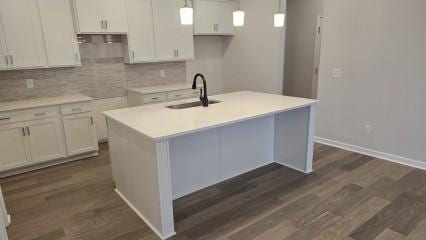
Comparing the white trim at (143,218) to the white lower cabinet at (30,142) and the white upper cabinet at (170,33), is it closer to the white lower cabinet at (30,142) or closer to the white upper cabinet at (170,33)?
the white lower cabinet at (30,142)

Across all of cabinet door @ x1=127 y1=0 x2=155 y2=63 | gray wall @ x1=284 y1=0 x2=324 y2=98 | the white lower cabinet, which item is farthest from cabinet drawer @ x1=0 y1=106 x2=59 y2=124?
gray wall @ x1=284 y1=0 x2=324 y2=98

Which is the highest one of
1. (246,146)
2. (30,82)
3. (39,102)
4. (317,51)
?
(317,51)

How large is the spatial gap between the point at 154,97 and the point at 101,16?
1.38 meters

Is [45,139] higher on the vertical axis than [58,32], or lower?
lower

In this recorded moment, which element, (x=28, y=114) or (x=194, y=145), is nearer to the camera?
(x=194, y=145)

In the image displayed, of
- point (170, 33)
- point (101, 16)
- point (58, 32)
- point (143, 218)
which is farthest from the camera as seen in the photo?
point (170, 33)

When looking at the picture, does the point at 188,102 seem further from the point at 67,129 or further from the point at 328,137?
the point at 328,137

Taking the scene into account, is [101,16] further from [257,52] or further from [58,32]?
[257,52]

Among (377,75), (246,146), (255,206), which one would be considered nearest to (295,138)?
(246,146)

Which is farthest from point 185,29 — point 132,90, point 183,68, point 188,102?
point 188,102

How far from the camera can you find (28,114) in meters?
3.46

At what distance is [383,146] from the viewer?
148 inches

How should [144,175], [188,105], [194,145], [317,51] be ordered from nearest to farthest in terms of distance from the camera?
[144,175] < [194,145] < [188,105] < [317,51]

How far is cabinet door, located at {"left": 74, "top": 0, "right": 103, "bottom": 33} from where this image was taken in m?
3.84
